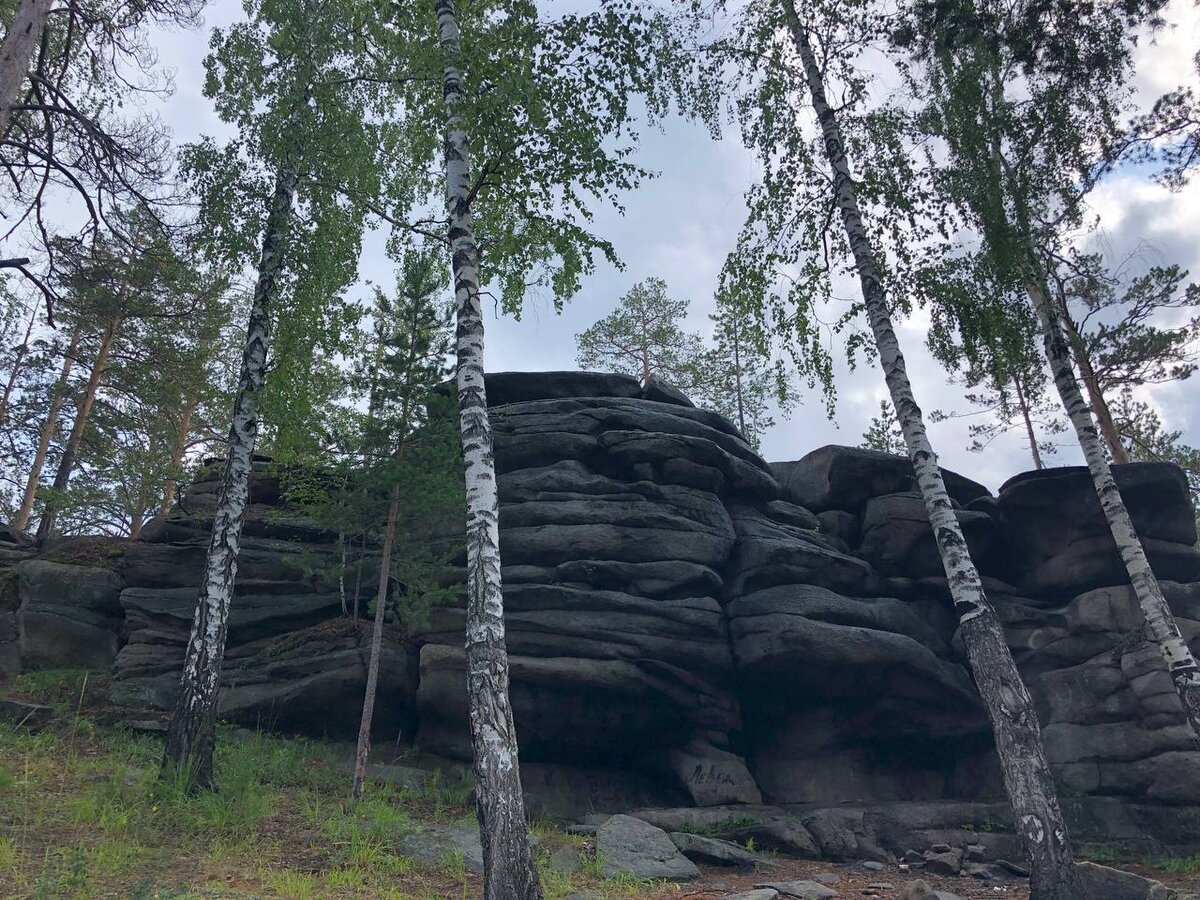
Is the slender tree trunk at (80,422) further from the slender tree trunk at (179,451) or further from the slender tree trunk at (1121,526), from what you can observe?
the slender tree trunk at (1121,526)

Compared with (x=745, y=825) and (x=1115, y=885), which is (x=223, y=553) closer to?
(x=745, y=825)

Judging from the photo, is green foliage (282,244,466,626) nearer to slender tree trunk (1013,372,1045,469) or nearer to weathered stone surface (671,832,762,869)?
weathered stone surface (671,832,762,869)

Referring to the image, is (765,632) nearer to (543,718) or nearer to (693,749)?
(693,749)

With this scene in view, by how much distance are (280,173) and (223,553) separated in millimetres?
6351

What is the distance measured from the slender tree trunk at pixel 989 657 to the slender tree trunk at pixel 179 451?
1731 centimetres

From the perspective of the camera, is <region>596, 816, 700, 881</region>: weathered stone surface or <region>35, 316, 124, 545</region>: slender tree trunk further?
<region>35, 316, 124, 545</region>: slender tree trunk

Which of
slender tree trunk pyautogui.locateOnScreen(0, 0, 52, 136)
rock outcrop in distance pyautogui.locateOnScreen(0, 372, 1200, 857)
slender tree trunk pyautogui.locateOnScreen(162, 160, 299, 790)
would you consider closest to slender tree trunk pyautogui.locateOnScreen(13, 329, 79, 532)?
rock outcrop in distance pyautogui.locateOnScreen(0, 372, 1200, 857)

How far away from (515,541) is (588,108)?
981cm

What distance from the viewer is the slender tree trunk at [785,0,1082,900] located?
8.34 metres

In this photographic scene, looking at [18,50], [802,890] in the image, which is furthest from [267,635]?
[802,890]

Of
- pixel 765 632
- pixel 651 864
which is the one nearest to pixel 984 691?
pixel 651 864

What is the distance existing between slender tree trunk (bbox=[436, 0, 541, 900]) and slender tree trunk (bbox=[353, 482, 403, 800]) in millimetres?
5386

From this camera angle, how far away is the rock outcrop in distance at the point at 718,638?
15289mm

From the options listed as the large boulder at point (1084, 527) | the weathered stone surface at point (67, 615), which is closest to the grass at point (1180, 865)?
the large boulder at point (1084, 527)
